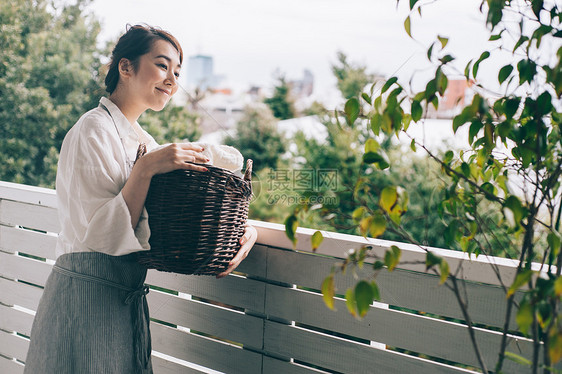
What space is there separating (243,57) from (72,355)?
16944mm

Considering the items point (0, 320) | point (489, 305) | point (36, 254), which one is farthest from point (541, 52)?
point (0, 320)

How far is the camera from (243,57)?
1722 cm

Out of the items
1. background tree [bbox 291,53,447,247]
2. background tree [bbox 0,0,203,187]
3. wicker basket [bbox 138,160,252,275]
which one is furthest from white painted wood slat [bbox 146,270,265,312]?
background tree [bbox 291,53,447,247]

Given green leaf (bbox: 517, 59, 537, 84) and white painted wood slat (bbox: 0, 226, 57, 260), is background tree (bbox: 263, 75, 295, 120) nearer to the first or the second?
white painted wood slat (bbox: 0, 226, 57, 260)

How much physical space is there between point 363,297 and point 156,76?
79 cm

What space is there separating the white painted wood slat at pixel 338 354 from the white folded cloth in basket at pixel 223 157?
1.57 feet

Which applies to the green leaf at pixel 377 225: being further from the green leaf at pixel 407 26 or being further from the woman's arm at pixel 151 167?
the woman's arm at pixel 151 167

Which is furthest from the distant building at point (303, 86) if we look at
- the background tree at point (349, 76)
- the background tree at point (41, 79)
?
the background tree at point (41, 79)

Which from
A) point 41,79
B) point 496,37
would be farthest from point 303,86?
point 496,37

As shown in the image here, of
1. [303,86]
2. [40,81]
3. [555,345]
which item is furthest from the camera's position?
[303,86]

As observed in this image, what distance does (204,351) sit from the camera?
1388 millimetres

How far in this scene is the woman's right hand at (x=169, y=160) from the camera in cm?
92

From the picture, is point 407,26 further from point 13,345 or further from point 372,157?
point 13,345

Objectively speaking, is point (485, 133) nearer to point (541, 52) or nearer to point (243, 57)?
point (541, 52)
